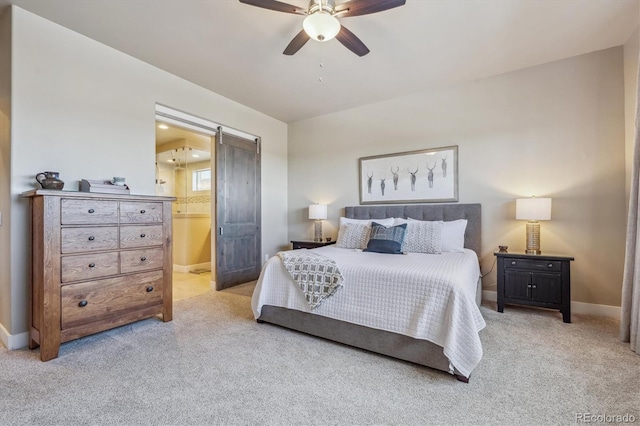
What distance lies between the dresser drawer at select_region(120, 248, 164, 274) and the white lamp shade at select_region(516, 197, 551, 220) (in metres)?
3.89

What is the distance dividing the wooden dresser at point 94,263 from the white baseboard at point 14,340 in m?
0.12

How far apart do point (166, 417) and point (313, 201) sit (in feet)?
12.9

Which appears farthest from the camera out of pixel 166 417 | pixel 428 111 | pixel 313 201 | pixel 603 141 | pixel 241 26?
pixel 313 201

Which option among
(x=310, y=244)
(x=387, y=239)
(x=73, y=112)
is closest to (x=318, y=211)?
(x=310, y=244)

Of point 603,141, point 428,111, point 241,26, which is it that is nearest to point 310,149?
point 428,111

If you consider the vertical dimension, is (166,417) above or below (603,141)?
below

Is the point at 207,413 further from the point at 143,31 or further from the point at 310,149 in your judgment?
the point at 310,149

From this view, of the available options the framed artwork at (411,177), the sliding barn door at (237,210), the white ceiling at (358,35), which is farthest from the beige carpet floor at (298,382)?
the white ceiling at (358,35)

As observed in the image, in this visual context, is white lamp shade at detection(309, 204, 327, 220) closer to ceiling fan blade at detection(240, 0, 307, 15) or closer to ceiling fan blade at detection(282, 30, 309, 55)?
ceiling fan blade at detection(282, 30, 309, 55)

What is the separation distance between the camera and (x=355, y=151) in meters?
4.71

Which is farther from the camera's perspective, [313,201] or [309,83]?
[313,201]

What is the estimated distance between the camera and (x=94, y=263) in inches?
95.1

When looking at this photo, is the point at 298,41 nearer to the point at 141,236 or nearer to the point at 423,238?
the point at 141,236

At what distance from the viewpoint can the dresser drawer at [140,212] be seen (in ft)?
8.56
